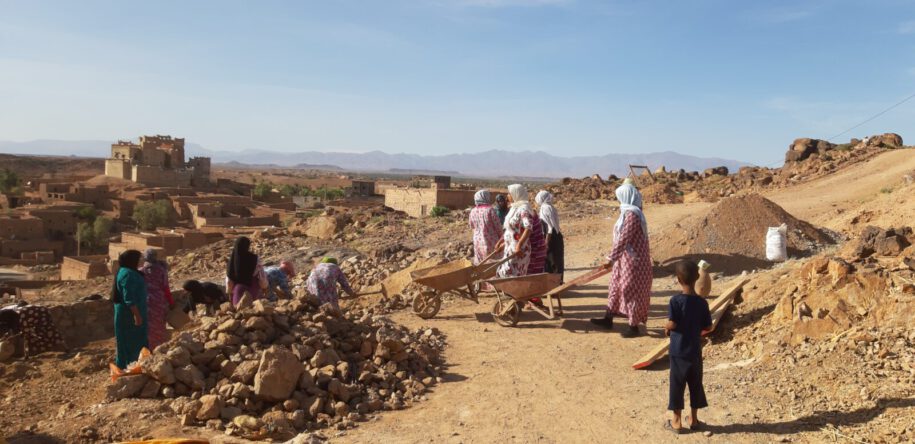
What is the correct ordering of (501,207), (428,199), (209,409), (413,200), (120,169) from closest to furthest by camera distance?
(209,409), (501,207), (428,199), (413,200), (120,169)

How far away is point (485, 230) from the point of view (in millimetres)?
7750

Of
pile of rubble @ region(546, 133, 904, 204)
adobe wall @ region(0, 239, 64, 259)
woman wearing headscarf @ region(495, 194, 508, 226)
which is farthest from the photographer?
adobe wall @ region(0, 239, 64, 259)

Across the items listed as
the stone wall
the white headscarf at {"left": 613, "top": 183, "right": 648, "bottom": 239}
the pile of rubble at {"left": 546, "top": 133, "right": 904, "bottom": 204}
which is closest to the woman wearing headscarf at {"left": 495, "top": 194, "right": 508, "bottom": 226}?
the white headscarf at {"left": 613, "top": 183, "right": 648, "bottom": 239}

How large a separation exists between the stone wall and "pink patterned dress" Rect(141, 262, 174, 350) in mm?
3107

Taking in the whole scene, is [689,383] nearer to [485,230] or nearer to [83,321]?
[485,230]

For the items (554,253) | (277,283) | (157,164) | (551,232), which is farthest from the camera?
(157,164)

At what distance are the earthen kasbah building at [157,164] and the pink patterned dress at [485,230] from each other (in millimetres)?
49999

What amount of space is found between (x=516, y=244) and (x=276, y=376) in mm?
3280

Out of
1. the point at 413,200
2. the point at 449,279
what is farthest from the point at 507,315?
the point at 413,200

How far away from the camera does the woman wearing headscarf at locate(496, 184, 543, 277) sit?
276 inches

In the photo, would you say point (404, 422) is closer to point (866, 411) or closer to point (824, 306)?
point (866, 411)

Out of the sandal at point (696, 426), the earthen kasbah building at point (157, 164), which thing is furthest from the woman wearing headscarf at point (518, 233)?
the earthen kasbah building at point (157, 164)

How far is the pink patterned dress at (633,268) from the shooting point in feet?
19.7

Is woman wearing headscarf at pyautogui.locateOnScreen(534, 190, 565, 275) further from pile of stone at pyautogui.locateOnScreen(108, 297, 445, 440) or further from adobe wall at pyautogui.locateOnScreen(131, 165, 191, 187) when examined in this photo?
adobe wall at pyautogui.locateOnScreen(131, 165, 191, 187)
